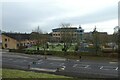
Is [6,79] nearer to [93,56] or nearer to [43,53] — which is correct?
[93,56]

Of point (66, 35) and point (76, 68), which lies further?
point (66, 35)

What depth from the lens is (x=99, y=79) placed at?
2625 cm

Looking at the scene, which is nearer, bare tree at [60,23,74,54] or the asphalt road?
the asphalt road

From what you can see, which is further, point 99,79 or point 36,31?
point 36,31

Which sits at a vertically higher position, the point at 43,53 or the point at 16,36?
the point at 16,36

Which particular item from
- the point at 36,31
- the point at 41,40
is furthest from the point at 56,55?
the point at 36,31

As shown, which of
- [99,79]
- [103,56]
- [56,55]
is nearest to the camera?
[99,79]

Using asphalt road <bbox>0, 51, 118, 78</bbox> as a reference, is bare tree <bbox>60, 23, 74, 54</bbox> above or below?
above

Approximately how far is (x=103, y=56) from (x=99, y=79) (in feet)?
96.5

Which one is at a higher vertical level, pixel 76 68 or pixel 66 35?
pixel 66 35

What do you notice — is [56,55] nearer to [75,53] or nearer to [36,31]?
[75,53]

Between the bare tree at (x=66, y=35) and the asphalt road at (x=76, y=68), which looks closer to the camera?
the asphalt road at (x=76, y=68)

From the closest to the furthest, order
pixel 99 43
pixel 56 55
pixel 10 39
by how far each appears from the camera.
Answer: pixel 56 55 < pixel 99 43 < pixel 10 39

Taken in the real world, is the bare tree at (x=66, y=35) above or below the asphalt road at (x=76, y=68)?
above
